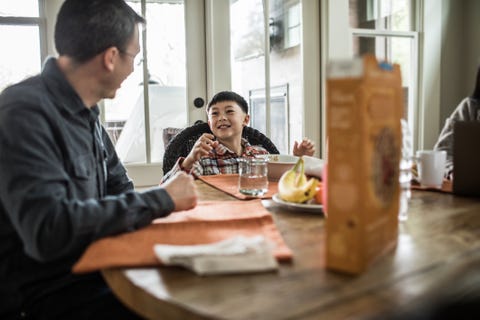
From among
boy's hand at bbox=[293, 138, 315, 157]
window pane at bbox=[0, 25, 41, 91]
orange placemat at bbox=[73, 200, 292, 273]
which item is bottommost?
orange placemat at bbox=[73, 200, 292, 273]

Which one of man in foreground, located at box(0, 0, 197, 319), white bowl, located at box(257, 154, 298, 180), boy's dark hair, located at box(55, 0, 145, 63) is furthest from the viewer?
white bowl, located at box(257, 154, 298, 180)

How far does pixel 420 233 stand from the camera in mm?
887

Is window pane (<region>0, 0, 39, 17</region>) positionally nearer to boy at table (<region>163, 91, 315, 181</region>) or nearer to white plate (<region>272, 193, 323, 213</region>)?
boy at table (<region>163, 91, 315, 181</region>)

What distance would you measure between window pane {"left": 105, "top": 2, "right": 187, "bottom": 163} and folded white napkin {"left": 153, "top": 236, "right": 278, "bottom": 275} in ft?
6.76

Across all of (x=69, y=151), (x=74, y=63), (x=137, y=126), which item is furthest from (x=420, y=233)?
(x=137, y=126)

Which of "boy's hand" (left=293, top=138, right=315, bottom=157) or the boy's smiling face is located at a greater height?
the boy's smiling face

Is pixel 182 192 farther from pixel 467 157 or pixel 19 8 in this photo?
pixel 19 8

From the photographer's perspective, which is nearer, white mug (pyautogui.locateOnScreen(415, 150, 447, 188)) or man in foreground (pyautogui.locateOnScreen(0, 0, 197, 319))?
man in foreground (pyautogui.locateOnScreen(0, 0, 197, 319))

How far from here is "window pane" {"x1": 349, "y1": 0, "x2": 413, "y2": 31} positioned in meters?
3.14

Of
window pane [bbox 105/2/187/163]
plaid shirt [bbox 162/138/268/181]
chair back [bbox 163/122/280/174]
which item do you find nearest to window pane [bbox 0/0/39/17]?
window pane [bbox 105/2/187/163]

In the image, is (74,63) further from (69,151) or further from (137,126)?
(137,126)

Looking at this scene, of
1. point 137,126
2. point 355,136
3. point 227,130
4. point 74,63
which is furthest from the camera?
point 137,126

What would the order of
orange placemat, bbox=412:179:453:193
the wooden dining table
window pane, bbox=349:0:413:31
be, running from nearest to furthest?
the wooden dining table < orange placemat, bbox=412:179:453:193 < window pane, bbox=349:0:413:31

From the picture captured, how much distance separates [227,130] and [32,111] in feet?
4.18
